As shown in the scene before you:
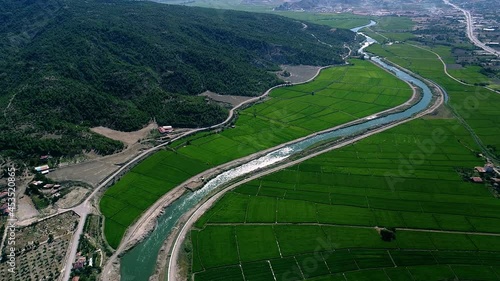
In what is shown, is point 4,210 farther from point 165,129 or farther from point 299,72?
point 299,72

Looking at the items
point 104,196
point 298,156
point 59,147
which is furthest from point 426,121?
point 59,147

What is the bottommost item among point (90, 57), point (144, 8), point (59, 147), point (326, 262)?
point (326, 262)

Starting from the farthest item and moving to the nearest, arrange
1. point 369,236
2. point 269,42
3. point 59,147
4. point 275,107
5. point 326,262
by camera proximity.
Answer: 1. point 269,42
2. point 275,107
3. point 59,147
4. point 369,236
5. point 326,262

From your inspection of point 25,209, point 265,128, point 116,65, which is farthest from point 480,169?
point 116,65

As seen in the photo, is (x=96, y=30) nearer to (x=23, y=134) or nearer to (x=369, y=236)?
(x=23, y=134)

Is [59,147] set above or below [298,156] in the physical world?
above

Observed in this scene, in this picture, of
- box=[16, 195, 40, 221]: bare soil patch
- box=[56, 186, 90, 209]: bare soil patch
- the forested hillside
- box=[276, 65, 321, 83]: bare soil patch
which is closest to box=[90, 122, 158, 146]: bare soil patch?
the forested hillside
